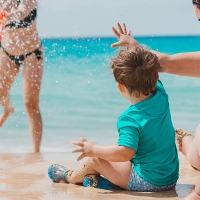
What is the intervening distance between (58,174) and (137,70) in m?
0.82

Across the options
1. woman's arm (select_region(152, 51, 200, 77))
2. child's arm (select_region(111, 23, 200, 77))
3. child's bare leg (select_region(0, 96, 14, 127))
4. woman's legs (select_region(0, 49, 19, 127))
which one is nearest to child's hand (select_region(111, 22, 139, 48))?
child's arm (select_region(111, 23, 200, 77))

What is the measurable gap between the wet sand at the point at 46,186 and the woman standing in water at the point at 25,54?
1.00 meters

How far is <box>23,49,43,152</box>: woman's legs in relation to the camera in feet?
14.8

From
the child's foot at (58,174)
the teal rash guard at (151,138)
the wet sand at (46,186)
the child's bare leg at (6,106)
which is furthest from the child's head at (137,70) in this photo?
the child's bare leg at (6,106)

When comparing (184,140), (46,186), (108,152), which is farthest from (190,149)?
(46,186)

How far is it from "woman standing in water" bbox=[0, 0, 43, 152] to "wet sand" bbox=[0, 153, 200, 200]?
1.00 metres

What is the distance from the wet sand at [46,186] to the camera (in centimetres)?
263

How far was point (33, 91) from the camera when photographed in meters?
4.58

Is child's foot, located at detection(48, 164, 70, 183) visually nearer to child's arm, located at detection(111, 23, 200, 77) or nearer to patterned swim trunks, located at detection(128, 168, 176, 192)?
patterned swim trunks, located at detection(128, 168, 176, 192)

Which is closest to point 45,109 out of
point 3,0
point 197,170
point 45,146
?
point 45,146

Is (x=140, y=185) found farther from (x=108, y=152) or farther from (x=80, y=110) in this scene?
(x=80, y=110)

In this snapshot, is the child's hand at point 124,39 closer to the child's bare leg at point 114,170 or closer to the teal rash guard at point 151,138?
the teal rash guard at point 151,138

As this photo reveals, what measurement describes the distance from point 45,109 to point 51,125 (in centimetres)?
151

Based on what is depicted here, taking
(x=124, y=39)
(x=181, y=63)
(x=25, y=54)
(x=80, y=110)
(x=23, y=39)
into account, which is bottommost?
(x=80, y=110)
